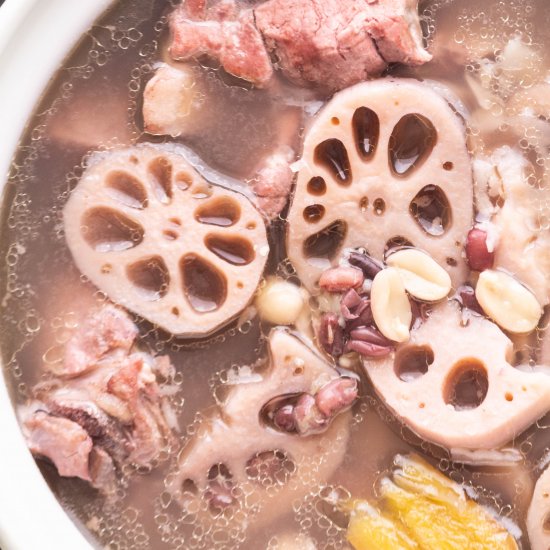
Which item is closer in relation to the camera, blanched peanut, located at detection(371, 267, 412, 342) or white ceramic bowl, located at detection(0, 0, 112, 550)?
white ceramic bowl, located at detection(0, 0, 112, 550)

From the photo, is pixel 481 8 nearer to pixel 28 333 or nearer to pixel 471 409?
pixel 471 409

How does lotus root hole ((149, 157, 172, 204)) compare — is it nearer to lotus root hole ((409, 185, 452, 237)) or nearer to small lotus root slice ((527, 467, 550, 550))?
lotus root hole ((409, 185, 452, 237))

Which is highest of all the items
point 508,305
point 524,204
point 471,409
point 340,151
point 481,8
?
point 481,8

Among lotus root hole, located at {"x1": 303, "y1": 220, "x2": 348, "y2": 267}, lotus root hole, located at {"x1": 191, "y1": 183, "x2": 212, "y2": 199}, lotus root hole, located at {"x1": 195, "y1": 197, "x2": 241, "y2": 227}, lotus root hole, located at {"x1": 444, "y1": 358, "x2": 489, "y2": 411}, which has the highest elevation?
lotus root hole, located at {"x1": 191, "y1": 183, "x2": 212, "y2": 199}

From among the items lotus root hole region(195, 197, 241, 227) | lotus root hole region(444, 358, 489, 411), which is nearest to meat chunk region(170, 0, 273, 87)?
lotus root hole region(195, 197, 241, 227)

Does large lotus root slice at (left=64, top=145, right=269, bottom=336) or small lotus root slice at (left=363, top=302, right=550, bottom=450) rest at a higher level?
large lotus root slice at (left=64, top=145, right=269, bottom=336)

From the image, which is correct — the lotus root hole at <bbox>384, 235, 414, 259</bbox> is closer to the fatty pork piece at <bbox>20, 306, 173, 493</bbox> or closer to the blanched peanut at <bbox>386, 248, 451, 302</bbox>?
the blanched peanut at <bbox>386, 248, 451, 302</bbox>

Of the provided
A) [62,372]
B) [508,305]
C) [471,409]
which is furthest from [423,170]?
[62,372]
